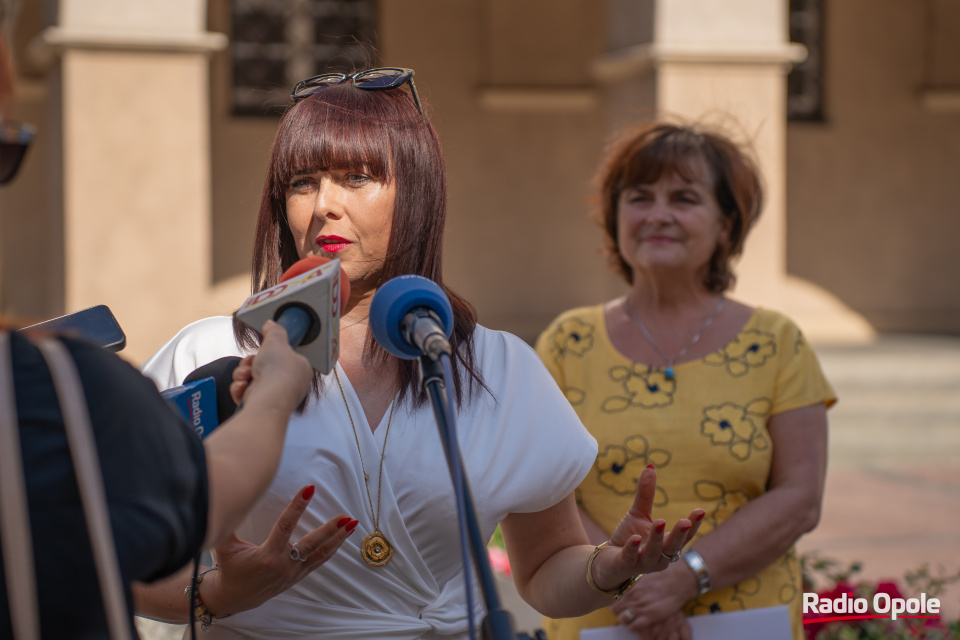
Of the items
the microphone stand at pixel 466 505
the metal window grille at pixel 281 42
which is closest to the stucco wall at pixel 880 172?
the metal window grille at pixel 281 42

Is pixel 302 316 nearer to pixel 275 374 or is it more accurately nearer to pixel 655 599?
pixel 275 374

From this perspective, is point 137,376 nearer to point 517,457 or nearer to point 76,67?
point 517,457

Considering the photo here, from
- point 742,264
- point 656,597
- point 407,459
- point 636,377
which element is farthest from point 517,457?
point 742,264

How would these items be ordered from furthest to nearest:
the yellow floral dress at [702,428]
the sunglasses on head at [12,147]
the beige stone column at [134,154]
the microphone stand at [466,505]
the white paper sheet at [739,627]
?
1. the beige stone column at [134,154]
2. the yellow floral dress at [702,428]
3. the white paper sheet at [739,627]
4. the sunglasses on head at [12,147]
5. the microphone stand at [466,505]

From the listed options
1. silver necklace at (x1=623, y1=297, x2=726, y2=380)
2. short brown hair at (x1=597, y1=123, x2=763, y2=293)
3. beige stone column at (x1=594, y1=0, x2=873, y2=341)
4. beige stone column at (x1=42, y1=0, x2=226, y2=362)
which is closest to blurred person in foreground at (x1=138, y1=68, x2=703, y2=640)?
silver necklace at (x1=623, y1=297, x2=726, y2=380)

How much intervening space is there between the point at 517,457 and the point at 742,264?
5012 millimetres

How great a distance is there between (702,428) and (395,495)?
122cm

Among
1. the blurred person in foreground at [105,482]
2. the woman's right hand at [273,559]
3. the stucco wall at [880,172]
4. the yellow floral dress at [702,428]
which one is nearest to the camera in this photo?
the blurred person in foreground at [105,482]

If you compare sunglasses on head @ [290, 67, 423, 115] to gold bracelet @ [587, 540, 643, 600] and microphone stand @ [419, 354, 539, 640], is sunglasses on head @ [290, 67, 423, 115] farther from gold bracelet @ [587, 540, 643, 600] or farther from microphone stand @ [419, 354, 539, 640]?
gold bracelet @ [587, 540, 643, 600]

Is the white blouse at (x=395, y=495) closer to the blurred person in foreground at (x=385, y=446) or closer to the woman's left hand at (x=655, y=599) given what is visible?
the blurred person in foreground at (x=385, y=446)

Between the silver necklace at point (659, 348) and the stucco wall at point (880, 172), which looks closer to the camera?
the silver necklace at point (659, 348)

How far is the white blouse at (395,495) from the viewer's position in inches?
77.7

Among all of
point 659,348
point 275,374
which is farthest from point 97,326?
point 659,348

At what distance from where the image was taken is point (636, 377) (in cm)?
305
